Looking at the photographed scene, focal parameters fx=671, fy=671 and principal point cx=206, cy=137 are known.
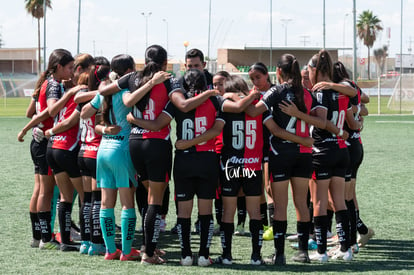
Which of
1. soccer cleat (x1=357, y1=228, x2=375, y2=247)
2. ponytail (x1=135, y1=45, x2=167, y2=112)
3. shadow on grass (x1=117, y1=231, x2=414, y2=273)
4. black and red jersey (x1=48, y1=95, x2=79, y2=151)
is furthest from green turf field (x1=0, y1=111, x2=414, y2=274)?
ponytail (x1=135, y1=45, x2=167, y2=112)

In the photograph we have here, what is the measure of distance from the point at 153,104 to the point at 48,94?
153cm

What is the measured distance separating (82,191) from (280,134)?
7.72 feet

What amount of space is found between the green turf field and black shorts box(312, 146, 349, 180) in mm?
921

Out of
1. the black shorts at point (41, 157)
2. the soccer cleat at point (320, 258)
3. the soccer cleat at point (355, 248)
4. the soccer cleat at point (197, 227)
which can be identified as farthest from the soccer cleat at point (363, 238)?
the black shorts at point (41, 157)

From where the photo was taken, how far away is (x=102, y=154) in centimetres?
667

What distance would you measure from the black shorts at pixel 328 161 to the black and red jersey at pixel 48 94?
112 inches

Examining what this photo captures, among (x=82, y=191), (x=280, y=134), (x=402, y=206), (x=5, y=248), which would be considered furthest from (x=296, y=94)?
(x=402, y=206)

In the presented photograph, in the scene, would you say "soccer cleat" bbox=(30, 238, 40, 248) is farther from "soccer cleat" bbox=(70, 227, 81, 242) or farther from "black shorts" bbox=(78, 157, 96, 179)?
"black shorts" bbox=(78, 157, 96, 179)

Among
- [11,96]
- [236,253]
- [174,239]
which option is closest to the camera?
[236,253]

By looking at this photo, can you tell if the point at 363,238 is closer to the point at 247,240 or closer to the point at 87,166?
the point at 247,240

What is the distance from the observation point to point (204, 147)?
6.43 m

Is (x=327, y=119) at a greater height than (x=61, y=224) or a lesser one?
greater

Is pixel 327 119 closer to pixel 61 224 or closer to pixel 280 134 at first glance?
pixel 280 134

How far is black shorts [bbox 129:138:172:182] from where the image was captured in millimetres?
6445
